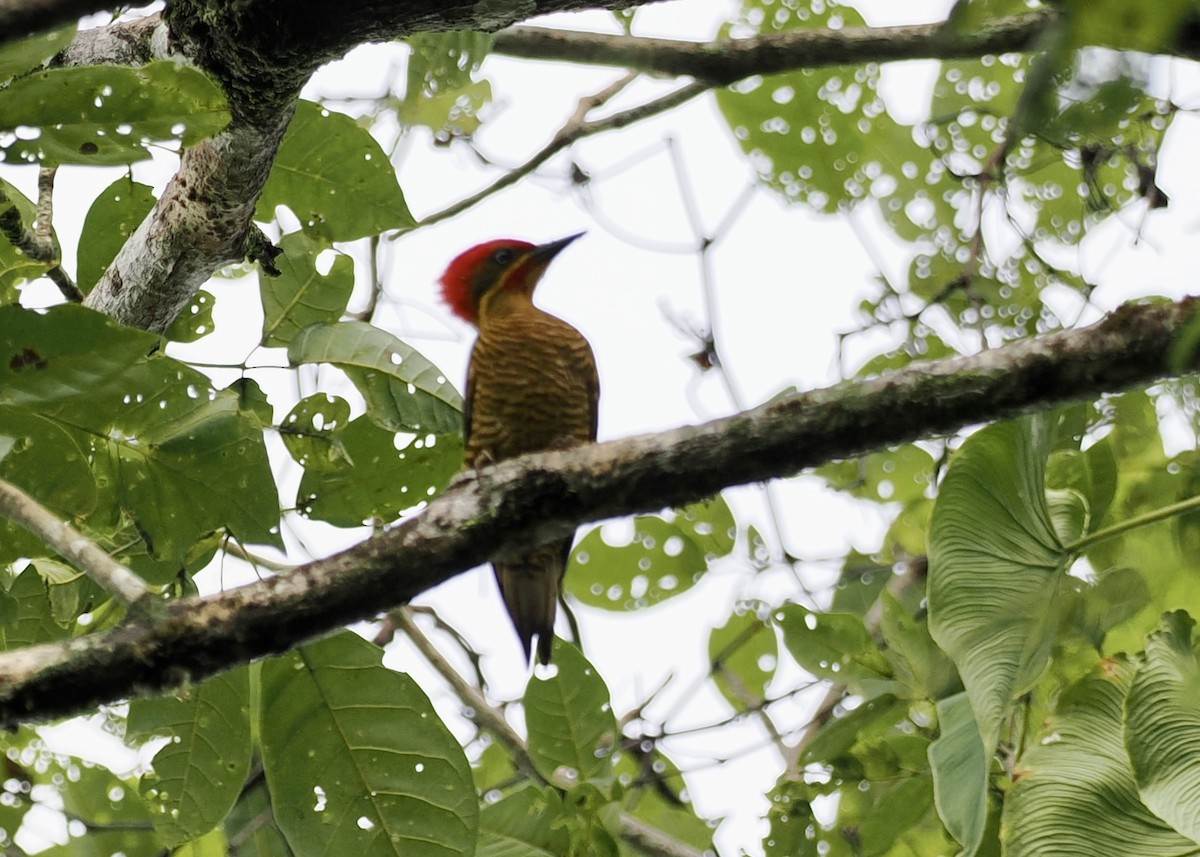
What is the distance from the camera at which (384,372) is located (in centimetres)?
237

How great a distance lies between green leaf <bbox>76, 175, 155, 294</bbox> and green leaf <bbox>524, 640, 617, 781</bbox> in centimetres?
126

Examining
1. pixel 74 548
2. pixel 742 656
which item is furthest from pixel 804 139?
pixel 74 548

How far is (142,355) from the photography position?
1704 mm

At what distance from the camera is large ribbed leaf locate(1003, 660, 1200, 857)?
6.30 feet

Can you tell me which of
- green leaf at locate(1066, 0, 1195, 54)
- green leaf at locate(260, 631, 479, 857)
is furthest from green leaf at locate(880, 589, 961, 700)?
green leaf at locate(1066, 0, 1195, 54)

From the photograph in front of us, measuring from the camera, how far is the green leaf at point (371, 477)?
89.4 inches

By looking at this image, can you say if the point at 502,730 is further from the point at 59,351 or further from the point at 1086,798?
the point at 59,351

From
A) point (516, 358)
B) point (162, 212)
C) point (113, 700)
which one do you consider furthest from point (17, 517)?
point (516, 358)

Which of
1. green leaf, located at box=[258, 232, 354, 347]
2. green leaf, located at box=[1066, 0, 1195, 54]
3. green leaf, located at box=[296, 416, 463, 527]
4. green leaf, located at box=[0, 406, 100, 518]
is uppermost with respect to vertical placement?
green leaf, located at box=[258, 232, 354, 347]

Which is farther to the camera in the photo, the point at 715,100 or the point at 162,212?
the point at 715,100

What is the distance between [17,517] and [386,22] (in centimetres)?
88

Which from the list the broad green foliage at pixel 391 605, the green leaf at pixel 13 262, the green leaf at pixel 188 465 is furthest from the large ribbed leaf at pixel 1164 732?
the green leaf at pixel 13 262

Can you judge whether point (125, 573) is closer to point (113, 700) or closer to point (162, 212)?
point (113, 700)

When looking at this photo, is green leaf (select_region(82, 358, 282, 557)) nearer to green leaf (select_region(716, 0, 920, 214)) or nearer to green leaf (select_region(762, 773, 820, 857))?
green leaf (select_region(762, 773, 820, 857))
